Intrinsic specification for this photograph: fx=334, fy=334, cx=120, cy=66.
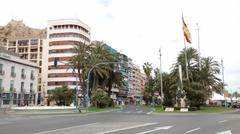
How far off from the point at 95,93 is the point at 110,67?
9185mm

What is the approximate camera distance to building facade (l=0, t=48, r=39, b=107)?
214 feet

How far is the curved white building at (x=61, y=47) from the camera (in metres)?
97.1

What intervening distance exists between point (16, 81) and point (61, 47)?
31.5m

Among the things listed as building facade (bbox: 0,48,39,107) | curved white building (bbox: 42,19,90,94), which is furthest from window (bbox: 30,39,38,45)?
building facade (bbox: 0,48,39,107)

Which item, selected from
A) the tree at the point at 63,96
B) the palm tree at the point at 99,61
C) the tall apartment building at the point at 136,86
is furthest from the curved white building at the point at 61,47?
the tall apartment building at the point at 136,86

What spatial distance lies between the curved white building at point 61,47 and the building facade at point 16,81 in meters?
18.7

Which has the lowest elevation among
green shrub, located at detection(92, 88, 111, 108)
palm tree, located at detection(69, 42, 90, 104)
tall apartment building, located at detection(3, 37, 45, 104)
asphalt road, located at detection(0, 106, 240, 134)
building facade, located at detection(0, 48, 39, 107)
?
asphalt road, located at detection(0, 106, 240, 134)

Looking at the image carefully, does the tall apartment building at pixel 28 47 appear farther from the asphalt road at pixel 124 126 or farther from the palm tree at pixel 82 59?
the asphalt road at pixel 124 126

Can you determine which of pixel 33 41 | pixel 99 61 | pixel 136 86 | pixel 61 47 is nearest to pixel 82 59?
pixel 99 61

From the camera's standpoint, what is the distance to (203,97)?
5462 centimetres

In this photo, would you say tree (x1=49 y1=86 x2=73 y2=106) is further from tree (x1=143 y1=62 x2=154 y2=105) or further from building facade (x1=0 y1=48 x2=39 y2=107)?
tree (x1=143 y1=62 x2=154 y2=105)

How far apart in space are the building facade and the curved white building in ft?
61.4

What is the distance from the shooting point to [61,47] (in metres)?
99.4

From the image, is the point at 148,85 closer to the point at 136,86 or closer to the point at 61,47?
the point at 61,47
